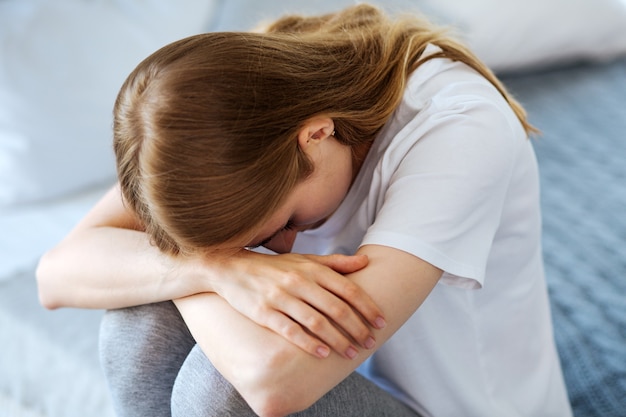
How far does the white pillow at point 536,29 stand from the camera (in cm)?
175

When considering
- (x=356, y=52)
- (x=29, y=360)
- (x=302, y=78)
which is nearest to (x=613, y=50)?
(x=356, y=52)

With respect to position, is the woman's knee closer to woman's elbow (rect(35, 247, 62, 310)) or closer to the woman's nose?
the woman's nose

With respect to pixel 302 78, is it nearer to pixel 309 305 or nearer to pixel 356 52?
pixel 356 52

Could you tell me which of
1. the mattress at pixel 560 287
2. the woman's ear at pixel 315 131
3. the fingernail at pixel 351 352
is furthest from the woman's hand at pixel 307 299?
the mattress at pixel 560 287

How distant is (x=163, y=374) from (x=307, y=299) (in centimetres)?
24

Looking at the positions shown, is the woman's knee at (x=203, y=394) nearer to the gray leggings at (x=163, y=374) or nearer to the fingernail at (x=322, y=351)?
the gray leggings at (x=163, y=374)

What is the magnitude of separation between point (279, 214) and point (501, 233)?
0.96ft

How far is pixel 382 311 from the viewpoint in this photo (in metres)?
0.71

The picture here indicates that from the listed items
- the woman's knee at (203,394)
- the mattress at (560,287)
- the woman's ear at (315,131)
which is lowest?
the mattress at (560,287)

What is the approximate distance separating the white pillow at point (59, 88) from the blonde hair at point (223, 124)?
30.6 inches

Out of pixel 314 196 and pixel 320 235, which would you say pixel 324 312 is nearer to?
pixel 314 196

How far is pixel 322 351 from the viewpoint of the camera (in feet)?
2.28

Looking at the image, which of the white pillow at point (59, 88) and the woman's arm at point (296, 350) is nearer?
the woman's arm at point (296, 350)

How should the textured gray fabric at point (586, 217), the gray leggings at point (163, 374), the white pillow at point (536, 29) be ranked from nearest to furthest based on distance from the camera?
the gray leggings at point (163, 374) → the textured gray fabric at point (586, 217) → the white pillow at point (536, 29)
